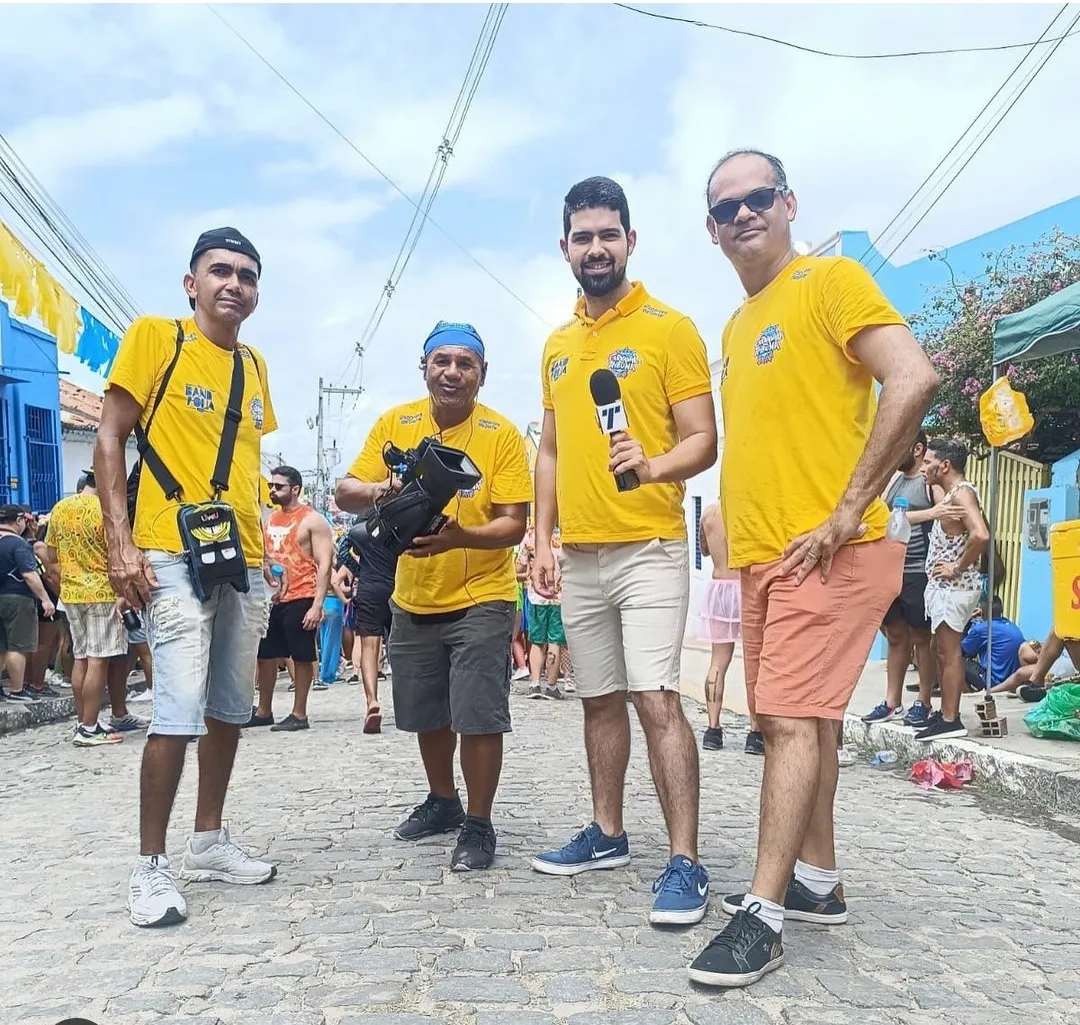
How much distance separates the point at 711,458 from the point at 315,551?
561cm

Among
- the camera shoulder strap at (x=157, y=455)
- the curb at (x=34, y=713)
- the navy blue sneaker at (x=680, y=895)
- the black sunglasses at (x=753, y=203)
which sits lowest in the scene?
the curb at (x=34, y=713)

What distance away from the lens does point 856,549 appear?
10.0ft

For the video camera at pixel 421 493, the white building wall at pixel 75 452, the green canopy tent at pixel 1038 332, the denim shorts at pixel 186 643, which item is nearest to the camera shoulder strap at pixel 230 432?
the denim shorts at pixel 186 643

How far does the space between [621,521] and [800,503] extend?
2.57ft

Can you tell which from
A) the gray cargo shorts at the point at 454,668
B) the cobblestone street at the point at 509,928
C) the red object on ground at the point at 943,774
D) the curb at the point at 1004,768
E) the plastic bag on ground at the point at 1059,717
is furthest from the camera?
the plastic bag on ground at the point at 1059,717

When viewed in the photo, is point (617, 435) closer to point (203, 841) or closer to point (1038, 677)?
point (203, 841)

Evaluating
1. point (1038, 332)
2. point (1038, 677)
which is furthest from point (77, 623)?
point (1038, 677)

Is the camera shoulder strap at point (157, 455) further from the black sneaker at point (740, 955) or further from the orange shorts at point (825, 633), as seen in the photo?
the black sneaker at point (740, 955)

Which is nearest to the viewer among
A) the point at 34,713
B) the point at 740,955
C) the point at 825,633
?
the point at 740,955

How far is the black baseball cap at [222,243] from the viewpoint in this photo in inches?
155

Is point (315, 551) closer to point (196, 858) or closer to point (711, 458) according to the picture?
point (196, 858)

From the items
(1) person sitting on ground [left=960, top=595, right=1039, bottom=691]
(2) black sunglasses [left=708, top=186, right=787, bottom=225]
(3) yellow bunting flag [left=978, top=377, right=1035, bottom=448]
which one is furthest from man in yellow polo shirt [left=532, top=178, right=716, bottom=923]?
(1) person sitting on ground [left=960, top=595, right=1039, bottom=691]

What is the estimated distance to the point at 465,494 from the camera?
4277 millimetres

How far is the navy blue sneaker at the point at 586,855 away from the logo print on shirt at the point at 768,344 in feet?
6.15
